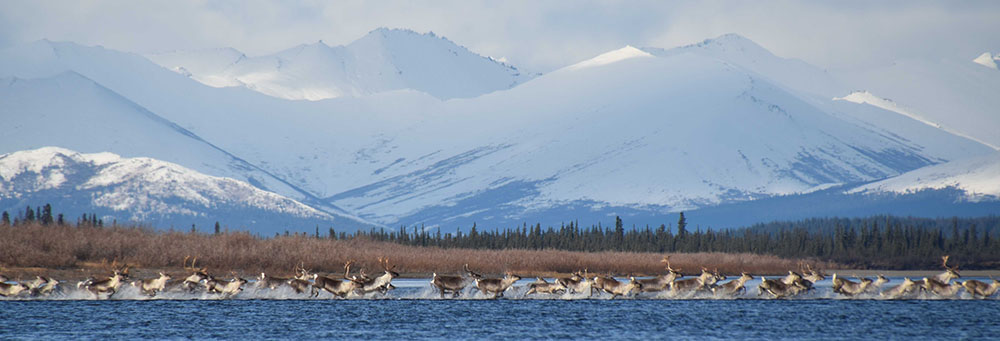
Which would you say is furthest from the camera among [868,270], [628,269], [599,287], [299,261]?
[868,270]

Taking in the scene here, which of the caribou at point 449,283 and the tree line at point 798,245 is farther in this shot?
the tree line at point 798,245

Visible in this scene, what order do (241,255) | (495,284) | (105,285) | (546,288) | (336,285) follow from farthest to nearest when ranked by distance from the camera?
(241,255), (546,288), (105,285), (495,284), (336,285)

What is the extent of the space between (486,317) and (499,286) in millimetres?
6350

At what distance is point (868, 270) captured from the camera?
153625 millimetres

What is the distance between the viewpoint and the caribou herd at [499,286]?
222 ft

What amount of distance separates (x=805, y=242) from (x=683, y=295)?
107499 mm

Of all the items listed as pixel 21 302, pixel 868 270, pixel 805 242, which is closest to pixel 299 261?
pixel 21 302

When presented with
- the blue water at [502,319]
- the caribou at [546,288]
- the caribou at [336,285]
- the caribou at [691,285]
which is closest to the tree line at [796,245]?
the caribou at [691,285]

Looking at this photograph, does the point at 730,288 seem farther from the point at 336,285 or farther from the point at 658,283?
the point at 336,285

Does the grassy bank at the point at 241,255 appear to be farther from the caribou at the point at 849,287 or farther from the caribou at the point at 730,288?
the caribou at the point at 849,287

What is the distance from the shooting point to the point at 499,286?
67.9m

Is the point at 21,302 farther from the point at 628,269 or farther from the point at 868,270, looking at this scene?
the point at 868,270

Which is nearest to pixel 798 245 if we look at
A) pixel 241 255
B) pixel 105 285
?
pixel 241 255

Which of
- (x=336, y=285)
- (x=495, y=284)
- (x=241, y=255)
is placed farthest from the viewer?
(x=241, y=255)
